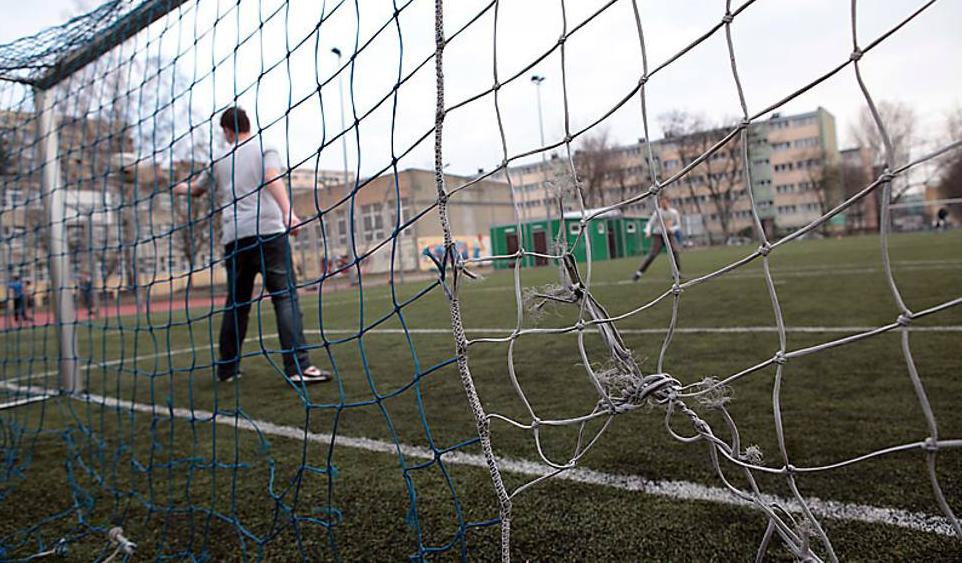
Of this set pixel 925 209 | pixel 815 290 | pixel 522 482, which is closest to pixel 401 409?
pixel 522 482

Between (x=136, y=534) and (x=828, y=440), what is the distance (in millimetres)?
2117

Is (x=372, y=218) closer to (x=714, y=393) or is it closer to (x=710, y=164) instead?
(x=714, y=393)

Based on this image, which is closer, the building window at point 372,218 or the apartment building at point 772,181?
the building window at point 372,218

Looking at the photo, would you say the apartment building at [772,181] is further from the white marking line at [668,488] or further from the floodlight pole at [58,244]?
the white marking line at [668,488]

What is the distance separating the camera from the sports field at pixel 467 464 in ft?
4.83

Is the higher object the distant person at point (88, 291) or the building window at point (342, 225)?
the building window at point (342, 225)

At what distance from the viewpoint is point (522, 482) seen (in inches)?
72.1

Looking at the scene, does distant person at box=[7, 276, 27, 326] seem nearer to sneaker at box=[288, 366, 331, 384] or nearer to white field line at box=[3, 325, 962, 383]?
white field line at box=[3, 325, 962, 383]

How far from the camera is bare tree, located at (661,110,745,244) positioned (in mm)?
30391

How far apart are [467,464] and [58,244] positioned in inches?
132

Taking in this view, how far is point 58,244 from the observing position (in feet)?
13.0

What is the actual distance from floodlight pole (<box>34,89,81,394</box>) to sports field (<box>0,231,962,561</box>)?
0.25 metres

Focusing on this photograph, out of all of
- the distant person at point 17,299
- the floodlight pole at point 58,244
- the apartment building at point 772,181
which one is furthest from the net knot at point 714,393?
the apartment building at point 772,181

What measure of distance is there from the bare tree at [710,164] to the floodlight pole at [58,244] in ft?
82.4
